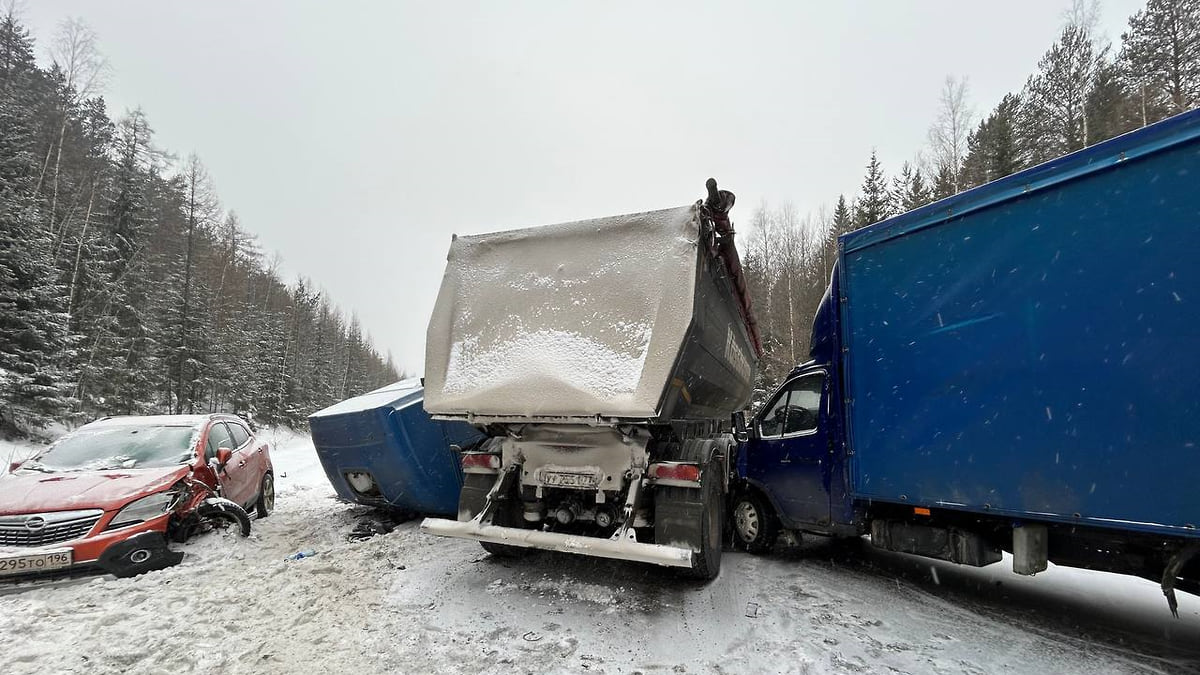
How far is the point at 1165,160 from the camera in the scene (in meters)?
3.15

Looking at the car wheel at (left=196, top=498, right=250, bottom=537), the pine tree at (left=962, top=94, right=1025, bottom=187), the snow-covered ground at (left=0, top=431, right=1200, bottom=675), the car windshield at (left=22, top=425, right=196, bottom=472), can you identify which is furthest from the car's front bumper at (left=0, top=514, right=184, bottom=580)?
the pine tree at (left=962, top=94, right=1025, bottom=187)

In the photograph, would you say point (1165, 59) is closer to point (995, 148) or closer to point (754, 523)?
point (995, 148)

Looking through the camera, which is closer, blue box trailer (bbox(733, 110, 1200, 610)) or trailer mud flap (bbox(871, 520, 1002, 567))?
blue box trailer (bbox(733, 110, 1200, 610))

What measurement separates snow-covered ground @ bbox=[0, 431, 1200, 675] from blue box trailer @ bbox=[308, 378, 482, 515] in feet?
3.36

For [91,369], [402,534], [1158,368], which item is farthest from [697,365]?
[91,369]

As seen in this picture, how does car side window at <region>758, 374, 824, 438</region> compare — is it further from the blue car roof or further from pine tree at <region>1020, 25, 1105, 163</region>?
pine tree at <region>1020, 25, 1105, 163</region>

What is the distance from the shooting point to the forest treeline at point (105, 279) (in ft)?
52.3

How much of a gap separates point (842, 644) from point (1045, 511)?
159cm

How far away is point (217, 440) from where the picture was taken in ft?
22.9

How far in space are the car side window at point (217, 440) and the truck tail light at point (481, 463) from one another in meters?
3.65

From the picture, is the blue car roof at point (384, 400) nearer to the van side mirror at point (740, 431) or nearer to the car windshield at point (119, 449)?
the car windshield at point (119, 449)

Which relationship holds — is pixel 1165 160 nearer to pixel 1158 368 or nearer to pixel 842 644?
→ pixel 1158 368

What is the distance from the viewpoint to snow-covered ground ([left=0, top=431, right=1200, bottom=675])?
348 centimetres

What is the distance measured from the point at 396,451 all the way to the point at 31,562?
3.10m
